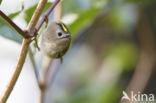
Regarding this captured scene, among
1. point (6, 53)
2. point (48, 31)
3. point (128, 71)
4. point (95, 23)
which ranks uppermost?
point (48, 31)

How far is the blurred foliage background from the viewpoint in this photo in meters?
1.76

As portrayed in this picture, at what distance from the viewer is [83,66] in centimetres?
210

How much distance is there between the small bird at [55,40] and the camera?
0.72 meters

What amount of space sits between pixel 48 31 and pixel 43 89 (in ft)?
1.00

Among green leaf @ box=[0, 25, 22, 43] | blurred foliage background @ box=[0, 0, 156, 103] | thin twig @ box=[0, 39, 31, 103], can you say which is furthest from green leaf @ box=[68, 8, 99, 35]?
thin twig @ box=[0, 39, 31, 103]

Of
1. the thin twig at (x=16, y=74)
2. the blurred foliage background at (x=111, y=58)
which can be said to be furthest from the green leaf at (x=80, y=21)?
the thin twig at (x=16, y=74)

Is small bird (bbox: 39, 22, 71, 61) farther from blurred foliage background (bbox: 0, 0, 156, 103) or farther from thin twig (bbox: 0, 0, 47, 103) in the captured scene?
blurred foliage background (bbox: 0, 0, 156, 103)

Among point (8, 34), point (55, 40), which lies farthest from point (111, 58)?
point (55, 40)

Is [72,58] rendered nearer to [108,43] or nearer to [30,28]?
[108,43]

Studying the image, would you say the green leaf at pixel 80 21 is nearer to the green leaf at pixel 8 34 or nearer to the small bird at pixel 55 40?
the green leaf at pixel 8 34

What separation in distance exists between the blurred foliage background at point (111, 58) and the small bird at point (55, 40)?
35.3 inches

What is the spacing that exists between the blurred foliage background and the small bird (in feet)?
2.94

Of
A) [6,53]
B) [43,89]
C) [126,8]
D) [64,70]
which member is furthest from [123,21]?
[43,89]

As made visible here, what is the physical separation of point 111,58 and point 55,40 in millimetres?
1274
